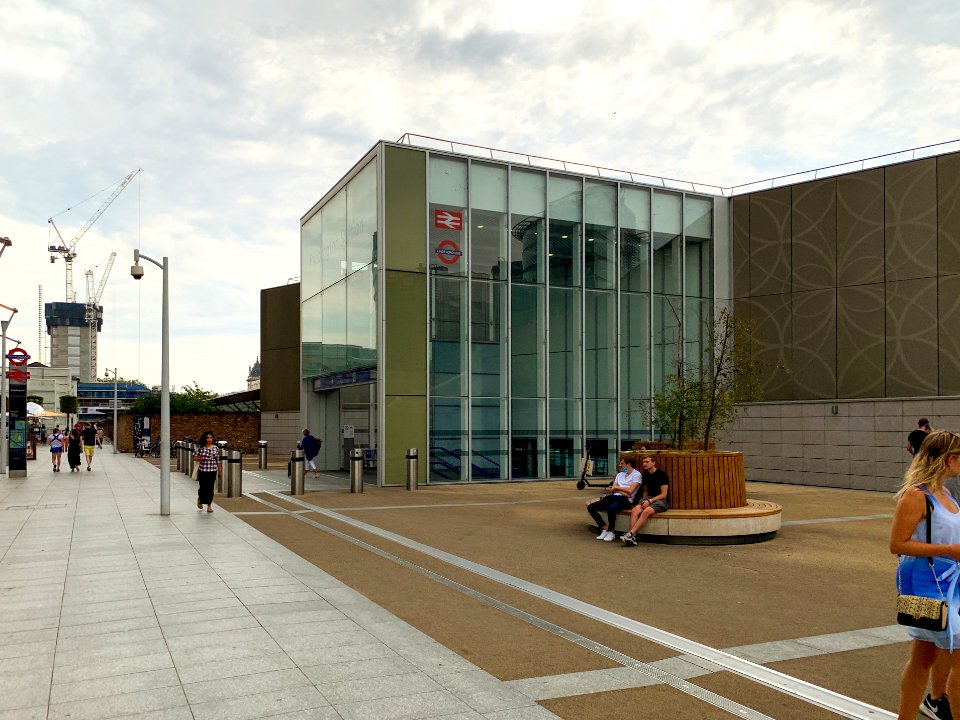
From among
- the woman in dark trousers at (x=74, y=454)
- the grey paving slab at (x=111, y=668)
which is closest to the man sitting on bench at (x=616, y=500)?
the grey paving slab at (x=111, y=668)

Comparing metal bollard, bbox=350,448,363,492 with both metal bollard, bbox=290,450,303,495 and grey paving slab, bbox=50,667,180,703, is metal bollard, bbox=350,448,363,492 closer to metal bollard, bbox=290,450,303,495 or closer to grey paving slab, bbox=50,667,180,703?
metal bollard, bbox=290,450,303,495

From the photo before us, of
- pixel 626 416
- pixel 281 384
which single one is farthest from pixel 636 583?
pixel 281 384

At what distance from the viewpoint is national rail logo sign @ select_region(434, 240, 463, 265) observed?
2333cm

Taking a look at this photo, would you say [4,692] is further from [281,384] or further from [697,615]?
[281,384]

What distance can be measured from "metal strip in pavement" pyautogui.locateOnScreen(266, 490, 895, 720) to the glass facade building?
1273 cm

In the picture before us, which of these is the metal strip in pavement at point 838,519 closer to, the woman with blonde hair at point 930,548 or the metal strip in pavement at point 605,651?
the metal strip in pavement at point 605,651

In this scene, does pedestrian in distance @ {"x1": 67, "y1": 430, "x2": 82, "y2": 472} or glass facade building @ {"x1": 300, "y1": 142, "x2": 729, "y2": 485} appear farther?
pedestrian in distance @ {"x1": 67, "y1": 430, "x2": 82, "y2": 472}

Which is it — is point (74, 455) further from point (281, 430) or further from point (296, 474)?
point (296, 474)

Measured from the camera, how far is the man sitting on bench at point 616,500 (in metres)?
12.0

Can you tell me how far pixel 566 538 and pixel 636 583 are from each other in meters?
3.44

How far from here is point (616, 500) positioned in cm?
1216

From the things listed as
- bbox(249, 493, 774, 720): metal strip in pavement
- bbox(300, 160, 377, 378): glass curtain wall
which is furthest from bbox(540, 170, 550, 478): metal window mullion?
bbox(249, 493, 774, 720): metal strip in pavement

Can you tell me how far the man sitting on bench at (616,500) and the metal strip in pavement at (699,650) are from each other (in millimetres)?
2756

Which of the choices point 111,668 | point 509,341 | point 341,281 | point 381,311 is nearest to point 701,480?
point 111,668
